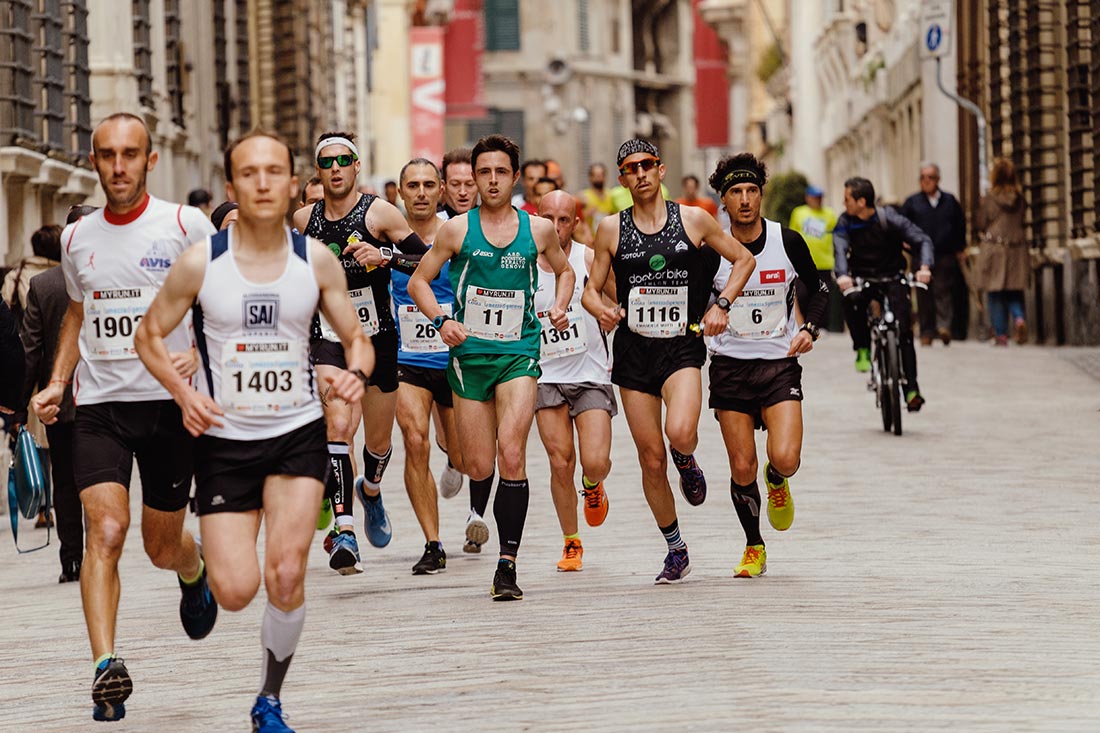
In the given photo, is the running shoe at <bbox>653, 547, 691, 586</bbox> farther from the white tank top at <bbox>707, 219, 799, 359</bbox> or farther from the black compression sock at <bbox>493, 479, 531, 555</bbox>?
the white tank top at <bbox>707, 219, 799, 359</bbox>

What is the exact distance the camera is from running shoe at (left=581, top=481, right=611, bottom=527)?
1251cm

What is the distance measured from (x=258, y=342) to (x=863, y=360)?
13535mm

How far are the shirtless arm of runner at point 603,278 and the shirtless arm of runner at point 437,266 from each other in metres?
0.60

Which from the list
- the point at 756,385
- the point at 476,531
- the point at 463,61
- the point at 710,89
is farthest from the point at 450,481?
the point at 710,89

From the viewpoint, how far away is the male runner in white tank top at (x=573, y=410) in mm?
12156

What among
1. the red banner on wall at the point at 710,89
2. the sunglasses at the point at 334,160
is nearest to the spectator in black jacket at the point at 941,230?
the sunglasses at the point at 334,160

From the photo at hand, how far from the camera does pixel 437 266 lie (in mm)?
11461

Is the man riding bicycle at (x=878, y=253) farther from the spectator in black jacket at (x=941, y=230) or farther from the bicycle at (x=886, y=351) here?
the spectator in black jacket at (x=941, y=230)

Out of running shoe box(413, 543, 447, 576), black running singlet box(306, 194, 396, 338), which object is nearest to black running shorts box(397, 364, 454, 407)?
black running singlet box(306, 194, 396, 338)

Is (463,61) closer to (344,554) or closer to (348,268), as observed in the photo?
(348,268)

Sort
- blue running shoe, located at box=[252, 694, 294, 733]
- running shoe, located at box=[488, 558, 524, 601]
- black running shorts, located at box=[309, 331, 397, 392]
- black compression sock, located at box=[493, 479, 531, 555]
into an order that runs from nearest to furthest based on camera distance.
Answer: blue running shoe, located at box=[252, 694, 294, 733]
running shoe, located at box=[488, 558, 524, 601]
black compression sock, located at box=[493, 479, 531, 555]
black running shorts, located at box=[309, 331, 397, 392]

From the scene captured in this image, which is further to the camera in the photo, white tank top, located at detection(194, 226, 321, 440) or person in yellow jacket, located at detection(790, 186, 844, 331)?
person in yellow jacket, located at detection(790, 186, 844, 331)

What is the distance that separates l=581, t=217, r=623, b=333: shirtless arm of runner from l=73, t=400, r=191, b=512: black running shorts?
9.00 feet

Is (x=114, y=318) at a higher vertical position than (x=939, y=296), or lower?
higher
